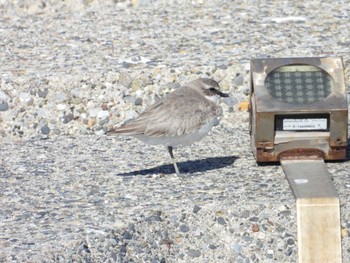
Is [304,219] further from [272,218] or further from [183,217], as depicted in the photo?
[183,217]

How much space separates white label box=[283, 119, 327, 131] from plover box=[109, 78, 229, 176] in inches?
19.8

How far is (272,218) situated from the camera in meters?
5.93

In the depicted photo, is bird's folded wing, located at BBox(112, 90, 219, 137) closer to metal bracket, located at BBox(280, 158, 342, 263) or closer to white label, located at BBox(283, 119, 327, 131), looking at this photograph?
white label, located at BBox(283, 119, 327, 131)

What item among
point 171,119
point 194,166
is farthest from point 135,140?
point 171,119

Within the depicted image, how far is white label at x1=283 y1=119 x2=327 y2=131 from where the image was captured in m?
6.37

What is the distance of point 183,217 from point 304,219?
2.18 feet

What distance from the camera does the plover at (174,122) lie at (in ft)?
21.2

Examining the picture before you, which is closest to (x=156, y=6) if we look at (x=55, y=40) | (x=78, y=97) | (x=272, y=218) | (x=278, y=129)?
(x=55, y=40)

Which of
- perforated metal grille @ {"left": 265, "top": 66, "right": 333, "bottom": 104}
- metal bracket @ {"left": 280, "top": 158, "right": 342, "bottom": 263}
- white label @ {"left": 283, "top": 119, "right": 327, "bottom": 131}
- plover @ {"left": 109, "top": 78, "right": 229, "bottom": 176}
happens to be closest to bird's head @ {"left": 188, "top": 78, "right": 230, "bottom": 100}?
plover @ {"left": 109, "top": 78, "right": 229, "bottom": 176}

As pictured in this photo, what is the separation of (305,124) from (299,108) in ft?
0.41

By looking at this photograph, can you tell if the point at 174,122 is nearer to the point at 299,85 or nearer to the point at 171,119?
the point at 171,119

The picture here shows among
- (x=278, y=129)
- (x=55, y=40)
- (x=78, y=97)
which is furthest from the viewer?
(x=55, y=40)

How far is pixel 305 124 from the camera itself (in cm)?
638

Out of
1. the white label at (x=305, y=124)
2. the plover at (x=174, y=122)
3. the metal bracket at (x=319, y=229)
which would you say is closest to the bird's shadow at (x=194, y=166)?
the plover at (x=174, y=122)
